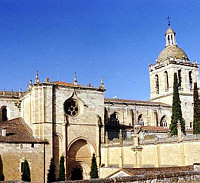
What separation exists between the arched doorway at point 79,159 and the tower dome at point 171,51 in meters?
29.7

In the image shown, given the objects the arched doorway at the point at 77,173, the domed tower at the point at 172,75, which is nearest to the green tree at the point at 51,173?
the arched doorway at the point at 77,173

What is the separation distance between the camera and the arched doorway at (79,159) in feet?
119

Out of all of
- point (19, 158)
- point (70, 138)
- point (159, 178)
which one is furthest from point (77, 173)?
point (159, 178)

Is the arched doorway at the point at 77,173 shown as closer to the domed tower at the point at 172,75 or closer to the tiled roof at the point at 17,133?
the tiled roof at the point at 17,133

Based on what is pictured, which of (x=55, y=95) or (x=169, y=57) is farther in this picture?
(x=169, y=57)

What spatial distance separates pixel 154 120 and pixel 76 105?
21171 millimetres

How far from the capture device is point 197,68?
6278 cm

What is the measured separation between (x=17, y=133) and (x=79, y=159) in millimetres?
7405

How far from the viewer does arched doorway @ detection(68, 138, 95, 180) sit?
36344 millimetres

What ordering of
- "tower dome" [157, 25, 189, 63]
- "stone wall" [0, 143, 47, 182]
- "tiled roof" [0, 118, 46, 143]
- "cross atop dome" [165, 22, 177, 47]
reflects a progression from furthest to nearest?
1. "cross atop dome" [165, 22, 177, 47]
2. "tower dome" [157, 25, 189, 63]
3. "tiled roof" [0, 118, 46, 143]
4. "stone wall" [0, 143, 47, 182]

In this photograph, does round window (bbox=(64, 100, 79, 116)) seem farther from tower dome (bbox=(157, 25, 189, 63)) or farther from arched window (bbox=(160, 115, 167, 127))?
tower dome (bbox=(157, 25, 189, 63))

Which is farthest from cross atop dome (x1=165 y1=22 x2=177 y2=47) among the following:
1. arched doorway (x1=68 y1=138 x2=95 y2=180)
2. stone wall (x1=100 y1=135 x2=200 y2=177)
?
arched doorway (x1=68 y1=138 x2=95 y2=180)

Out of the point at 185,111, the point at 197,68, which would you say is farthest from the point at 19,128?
the point at 197,68

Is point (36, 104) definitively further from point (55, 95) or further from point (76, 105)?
point (76, 105)
